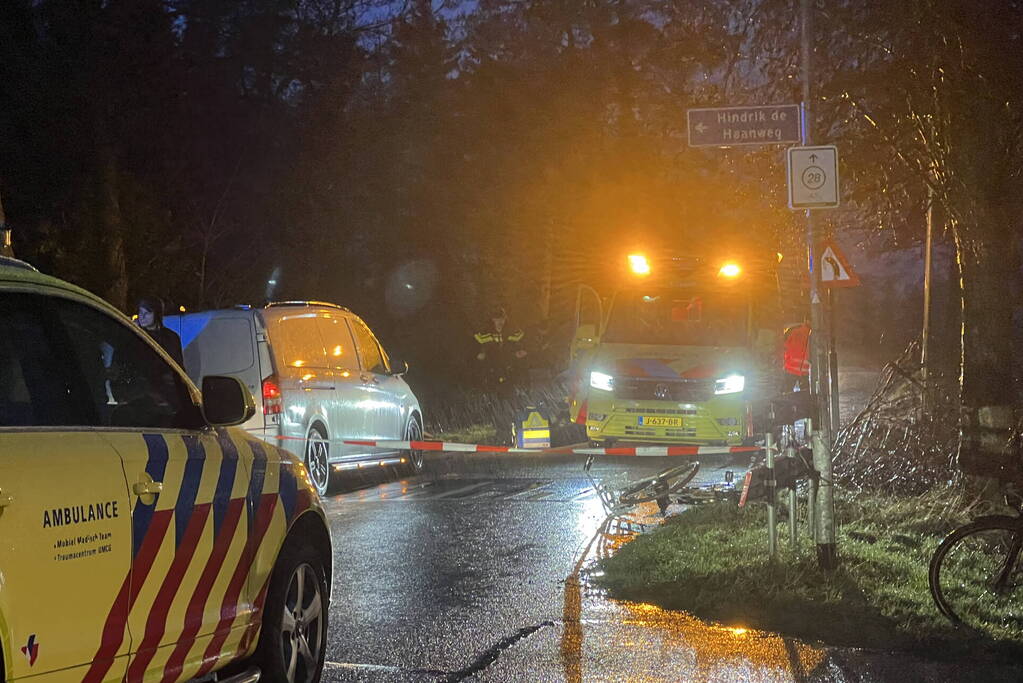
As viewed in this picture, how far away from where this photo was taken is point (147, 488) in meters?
4.31

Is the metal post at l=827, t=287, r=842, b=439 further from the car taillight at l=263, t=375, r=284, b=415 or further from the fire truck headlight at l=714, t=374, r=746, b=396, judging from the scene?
the car taillight at l=263, t=375, r=284, b=415

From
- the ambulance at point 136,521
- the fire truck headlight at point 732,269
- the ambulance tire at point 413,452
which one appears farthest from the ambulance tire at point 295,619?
the fire truck headlight at point 732,269

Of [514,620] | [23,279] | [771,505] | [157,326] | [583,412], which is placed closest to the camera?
[23,279]

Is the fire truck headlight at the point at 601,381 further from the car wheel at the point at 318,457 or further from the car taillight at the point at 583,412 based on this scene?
the car wheel at the point at 318,457

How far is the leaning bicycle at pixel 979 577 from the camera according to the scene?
709 cm

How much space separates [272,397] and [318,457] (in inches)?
41.5

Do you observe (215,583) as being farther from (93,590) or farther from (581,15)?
(581,15)

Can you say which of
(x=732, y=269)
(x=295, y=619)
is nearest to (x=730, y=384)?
(x=732, y=269)

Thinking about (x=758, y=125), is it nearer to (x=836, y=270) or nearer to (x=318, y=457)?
(x=836, y=270)

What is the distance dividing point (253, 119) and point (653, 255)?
12608 mm

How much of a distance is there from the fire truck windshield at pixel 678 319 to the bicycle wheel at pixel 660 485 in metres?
4.98

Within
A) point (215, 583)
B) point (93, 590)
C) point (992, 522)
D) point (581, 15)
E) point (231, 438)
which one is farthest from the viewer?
point (581, 15)

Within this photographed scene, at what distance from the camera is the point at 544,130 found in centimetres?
3659

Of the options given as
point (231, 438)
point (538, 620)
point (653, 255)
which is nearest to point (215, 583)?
point (231, 438)
